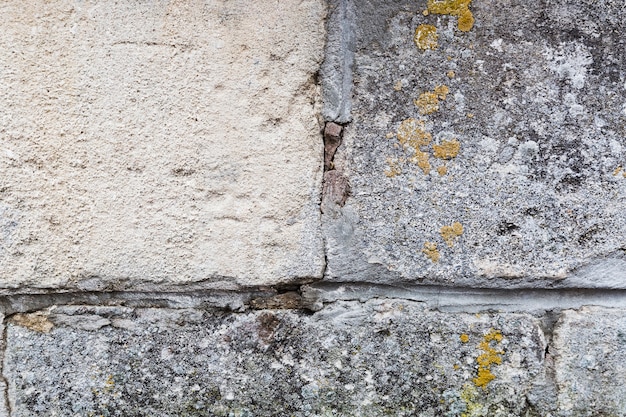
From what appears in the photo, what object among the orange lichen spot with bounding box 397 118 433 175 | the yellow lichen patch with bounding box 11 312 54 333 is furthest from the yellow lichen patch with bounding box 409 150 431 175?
the yellow lichen patch with bounding box 11 312 54 333

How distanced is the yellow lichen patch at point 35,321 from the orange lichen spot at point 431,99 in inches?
26.3

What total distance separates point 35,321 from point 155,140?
35 cm

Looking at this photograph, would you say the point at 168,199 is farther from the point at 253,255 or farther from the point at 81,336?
the point at 81,336

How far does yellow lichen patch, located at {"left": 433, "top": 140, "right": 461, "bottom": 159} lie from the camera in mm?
858

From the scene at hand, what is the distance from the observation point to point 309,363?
35.3 inches

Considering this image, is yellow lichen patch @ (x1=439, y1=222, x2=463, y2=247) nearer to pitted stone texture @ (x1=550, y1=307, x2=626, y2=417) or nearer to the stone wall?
the stone wall

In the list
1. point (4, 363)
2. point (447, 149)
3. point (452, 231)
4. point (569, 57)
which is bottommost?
point (4, 363)

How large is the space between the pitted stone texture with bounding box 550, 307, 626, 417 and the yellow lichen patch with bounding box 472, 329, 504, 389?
0.10 m

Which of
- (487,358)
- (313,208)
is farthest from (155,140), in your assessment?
(487,358)

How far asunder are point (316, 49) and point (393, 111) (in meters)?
0.15

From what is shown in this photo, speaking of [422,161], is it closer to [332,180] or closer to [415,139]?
[415,139]

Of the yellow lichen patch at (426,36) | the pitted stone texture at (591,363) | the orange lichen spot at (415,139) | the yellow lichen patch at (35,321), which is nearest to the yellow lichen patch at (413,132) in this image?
the orange lichen spot at (415,139)

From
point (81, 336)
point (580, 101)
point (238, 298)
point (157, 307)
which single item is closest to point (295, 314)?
point (238, 298)

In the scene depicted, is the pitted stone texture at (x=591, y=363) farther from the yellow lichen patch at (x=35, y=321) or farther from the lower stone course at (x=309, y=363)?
the yellow lichen patch at (x=35, y=321)
